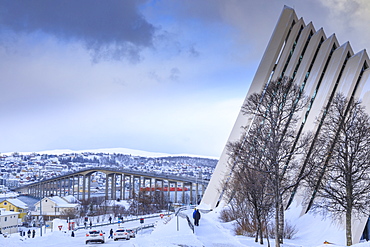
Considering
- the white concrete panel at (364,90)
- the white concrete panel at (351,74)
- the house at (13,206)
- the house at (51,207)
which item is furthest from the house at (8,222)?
the white concrete panel at (364,90)

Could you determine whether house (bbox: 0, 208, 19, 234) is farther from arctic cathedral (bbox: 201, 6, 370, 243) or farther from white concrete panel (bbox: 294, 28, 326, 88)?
white concrete panel (bbox: 294, 28, 326, 88)

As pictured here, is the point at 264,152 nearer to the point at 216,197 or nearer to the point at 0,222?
the point at 216,197

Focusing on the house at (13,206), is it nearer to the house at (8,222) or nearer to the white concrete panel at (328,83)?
the house at (8,222)

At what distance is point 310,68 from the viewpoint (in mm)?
44781

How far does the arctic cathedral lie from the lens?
3775cm

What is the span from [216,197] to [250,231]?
80.0 feet

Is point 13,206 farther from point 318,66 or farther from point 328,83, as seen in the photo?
point 328,83

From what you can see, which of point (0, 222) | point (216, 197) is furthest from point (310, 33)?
point (0, 222)

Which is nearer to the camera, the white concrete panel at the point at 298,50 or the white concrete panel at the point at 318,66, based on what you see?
the white concrete panel at the point at 318,66

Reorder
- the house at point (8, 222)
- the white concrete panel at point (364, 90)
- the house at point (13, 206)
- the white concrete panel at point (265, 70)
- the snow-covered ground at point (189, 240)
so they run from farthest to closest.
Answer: the house at point (13, 206) < the house at point (8, 222) < the white concrete panel at point (265, 70) < the white concrete panel at point (364, 90) < the snow-covered ground at point (189, 240)

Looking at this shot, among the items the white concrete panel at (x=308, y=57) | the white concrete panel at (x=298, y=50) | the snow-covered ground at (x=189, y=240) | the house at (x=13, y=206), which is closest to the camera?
the snow-covered ground at (x=189, y=240)

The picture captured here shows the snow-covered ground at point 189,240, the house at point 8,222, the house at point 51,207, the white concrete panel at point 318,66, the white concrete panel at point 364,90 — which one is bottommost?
the house at point 51,207

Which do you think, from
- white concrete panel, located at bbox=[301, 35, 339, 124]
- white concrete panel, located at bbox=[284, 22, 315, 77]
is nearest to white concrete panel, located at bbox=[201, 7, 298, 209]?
white concrete panel, located at bbox=[284, 22, 315, 77]

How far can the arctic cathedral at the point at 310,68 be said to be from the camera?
1486 inches
